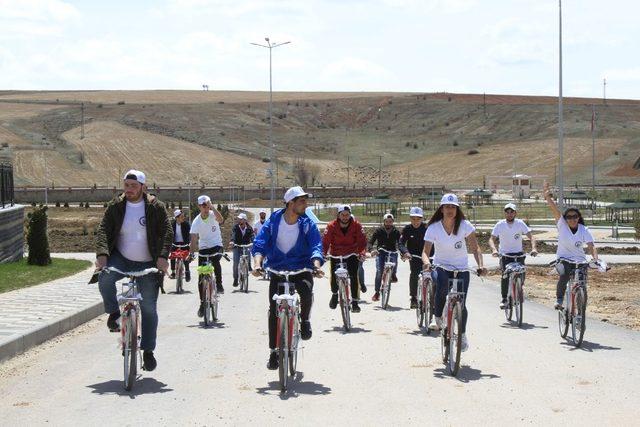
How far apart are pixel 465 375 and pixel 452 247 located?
1391 millimetres

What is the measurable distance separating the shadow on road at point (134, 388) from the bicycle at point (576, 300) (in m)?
5.42

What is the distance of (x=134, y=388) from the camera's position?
10000mm

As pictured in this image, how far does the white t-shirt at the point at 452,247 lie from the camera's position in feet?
37.3

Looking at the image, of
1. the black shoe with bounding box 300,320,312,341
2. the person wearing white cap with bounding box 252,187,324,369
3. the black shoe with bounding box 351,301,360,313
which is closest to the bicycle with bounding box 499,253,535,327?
the black shoe with bounding box 351,301,360,313

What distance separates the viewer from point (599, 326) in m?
16.1

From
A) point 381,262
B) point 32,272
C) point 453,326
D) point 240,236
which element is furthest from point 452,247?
point 32,272

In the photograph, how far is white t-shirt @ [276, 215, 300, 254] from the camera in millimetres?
10586

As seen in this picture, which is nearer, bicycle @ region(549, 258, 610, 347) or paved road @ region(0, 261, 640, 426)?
paved road @ region(0, 261, 640, 426)

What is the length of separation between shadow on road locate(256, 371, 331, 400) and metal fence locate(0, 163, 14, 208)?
2183 cm

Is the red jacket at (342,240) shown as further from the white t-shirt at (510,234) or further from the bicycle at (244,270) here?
the bicycle at (244,270)

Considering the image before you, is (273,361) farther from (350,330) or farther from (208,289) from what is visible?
(208,289)

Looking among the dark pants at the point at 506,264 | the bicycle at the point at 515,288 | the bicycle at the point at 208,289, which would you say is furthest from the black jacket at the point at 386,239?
the bicycle at the point at 208,289

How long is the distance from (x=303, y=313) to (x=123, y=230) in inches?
76.9

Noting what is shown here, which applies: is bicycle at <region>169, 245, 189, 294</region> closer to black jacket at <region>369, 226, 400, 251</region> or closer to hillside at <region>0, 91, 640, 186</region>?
black jacket at <region>369, 226, 400, 251</region>
